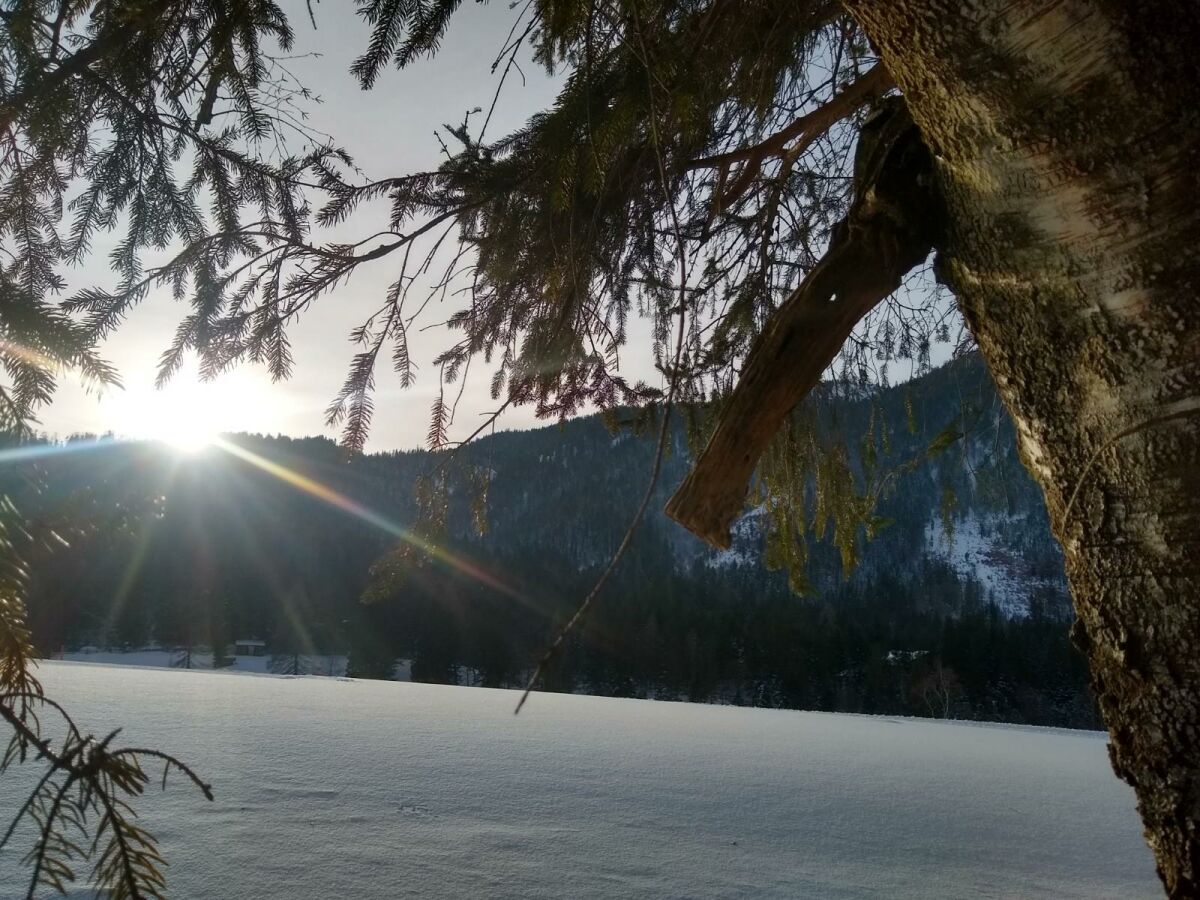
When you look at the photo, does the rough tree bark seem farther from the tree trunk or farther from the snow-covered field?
the snow-covered field

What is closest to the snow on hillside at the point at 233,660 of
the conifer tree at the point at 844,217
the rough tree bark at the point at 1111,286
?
the conifer tree at the point at 844,217

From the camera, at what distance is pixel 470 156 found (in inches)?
67.9

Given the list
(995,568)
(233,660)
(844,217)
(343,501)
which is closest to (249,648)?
(233,660)

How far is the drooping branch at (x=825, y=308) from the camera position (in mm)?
972

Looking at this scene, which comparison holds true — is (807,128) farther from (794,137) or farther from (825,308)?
(825,308)

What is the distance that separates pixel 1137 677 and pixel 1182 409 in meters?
0.30

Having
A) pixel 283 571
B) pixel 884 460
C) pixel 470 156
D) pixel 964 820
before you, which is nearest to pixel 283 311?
pixel 470 156

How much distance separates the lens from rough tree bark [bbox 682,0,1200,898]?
0.69 meters

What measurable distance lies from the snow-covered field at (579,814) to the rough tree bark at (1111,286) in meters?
1.01

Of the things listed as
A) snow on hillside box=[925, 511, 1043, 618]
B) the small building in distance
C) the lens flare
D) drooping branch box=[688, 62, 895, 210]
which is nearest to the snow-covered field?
the lens flare

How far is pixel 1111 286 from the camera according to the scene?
2.39 feet

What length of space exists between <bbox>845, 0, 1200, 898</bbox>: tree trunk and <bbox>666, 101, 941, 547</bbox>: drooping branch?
0.45 feet

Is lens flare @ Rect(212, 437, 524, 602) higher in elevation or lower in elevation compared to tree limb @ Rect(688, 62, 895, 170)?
lower

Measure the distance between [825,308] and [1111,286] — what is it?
0.37 m
